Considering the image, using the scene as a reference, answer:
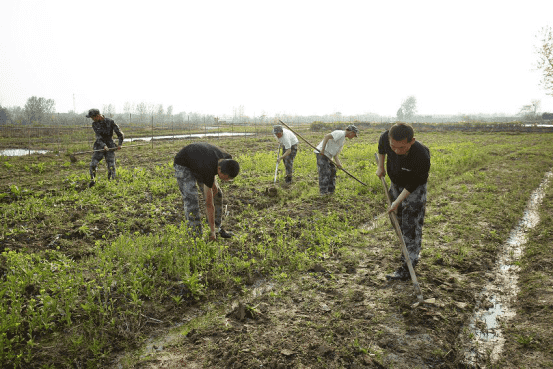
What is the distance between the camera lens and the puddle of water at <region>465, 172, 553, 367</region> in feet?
9.36

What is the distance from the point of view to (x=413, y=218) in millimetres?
3684

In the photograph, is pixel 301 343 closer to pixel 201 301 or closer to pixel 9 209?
pixel 201 301

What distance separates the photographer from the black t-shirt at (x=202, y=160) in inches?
149

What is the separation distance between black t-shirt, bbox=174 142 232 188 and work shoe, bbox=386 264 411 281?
264 centimetres

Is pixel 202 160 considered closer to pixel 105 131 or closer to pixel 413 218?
pixel 413 218

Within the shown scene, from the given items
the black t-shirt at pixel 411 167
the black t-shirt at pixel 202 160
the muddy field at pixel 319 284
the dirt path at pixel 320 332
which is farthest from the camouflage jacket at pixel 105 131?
the black t-shirt at pixel 411 167

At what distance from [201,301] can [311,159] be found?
30.4 feet

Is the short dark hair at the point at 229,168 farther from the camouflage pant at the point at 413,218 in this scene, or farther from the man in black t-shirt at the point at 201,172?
the camouflage pant at the point at 413,218

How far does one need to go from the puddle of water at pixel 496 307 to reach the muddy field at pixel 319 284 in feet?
0.19

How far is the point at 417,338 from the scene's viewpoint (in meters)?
2.94

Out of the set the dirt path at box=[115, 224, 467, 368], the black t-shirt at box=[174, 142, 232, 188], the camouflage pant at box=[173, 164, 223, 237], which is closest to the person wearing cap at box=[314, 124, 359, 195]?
the black t-shirt at box=[174, 142, 232, 188]

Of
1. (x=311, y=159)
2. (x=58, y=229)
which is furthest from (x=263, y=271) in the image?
(x=311, y=159)

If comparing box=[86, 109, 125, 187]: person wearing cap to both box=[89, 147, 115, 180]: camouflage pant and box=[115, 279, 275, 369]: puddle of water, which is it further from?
box=[115, 279, 275, 369]: puddle of water

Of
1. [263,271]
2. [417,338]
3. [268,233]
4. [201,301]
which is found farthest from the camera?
[268,233]
